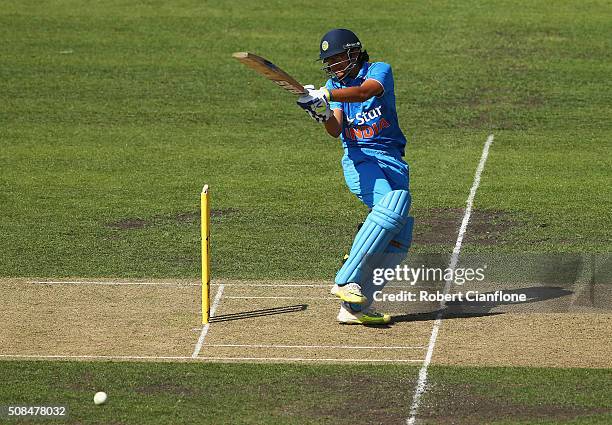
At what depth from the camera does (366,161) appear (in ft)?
37.3

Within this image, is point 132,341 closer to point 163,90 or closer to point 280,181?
point 280,181

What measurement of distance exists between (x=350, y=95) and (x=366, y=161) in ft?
2.76

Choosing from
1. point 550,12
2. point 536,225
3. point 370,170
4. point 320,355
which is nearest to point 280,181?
point 536,225

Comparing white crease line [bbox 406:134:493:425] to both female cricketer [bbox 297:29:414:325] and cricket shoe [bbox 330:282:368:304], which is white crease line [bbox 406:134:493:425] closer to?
female cricketer [bbox 297:29:414:325]

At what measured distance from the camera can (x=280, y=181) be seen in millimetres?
16781

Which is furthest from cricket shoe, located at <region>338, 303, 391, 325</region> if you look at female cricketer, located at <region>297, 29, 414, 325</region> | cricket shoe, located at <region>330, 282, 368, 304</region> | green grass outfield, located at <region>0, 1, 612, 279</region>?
green grass outfield, located at <region>0, 1, 612, 279</region>

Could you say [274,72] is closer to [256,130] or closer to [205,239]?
[205,239]

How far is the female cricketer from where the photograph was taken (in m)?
11.0

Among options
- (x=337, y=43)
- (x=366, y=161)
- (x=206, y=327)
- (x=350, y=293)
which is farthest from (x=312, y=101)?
(x=206, y=327)

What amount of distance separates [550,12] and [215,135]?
819 centimetres

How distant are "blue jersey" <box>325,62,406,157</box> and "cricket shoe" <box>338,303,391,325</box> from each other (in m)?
1.56

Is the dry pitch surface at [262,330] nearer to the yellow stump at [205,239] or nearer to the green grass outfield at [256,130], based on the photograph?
the yellow stump at [205,239]

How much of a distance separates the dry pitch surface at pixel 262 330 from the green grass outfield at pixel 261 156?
1.27ft

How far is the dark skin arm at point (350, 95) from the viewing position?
10.8m
